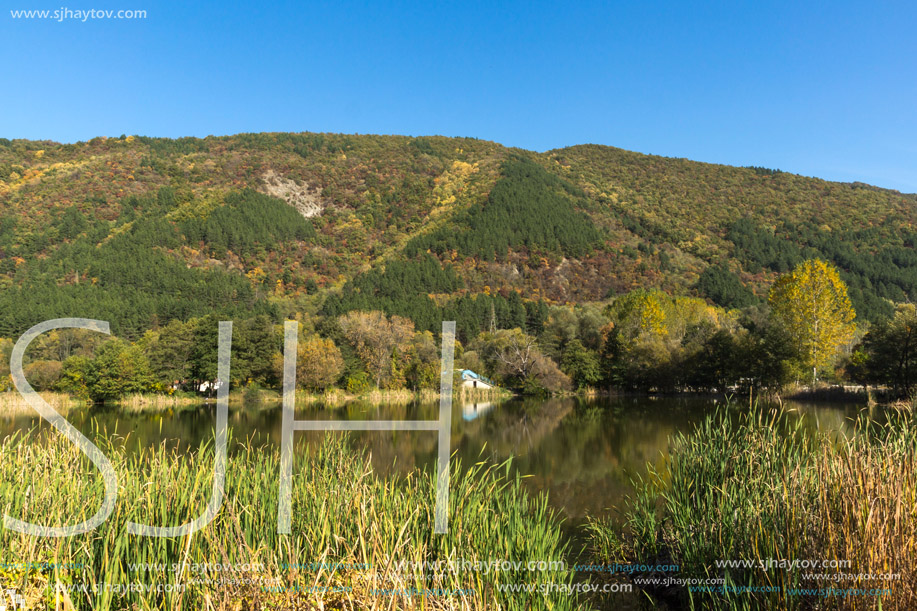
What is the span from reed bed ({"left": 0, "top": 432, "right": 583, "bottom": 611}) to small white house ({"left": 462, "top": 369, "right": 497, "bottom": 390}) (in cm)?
3455

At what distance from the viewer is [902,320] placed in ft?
81.8

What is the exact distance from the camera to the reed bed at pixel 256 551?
3088 millimetres

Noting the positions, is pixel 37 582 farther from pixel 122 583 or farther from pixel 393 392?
pixel 393 392

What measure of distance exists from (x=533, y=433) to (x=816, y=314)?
62.2ft

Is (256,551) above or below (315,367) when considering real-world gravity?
above

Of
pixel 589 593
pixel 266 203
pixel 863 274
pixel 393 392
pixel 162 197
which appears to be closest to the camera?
pixel 589 593

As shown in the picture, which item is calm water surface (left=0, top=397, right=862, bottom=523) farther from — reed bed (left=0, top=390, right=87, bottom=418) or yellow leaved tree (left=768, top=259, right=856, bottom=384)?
yellow leaved tree (left=768, top=259, right=856, bottom=384)

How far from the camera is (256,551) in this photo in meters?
3.37

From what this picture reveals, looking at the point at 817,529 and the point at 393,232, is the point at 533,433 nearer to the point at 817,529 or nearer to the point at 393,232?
the point at 817,529

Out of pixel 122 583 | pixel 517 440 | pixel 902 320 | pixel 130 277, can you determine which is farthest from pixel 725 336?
pixel 130 277

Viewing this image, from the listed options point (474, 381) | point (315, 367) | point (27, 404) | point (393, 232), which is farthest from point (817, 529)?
point (393, 232)

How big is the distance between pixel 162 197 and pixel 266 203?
1414 centimetres

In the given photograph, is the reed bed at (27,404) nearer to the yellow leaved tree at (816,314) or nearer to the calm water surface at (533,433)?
the calm water surface at (533,433)

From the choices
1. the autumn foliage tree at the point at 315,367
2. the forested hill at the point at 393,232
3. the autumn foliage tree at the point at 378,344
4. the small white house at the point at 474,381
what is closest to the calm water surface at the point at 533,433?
the autumn foliage tree at the point at 315,367
